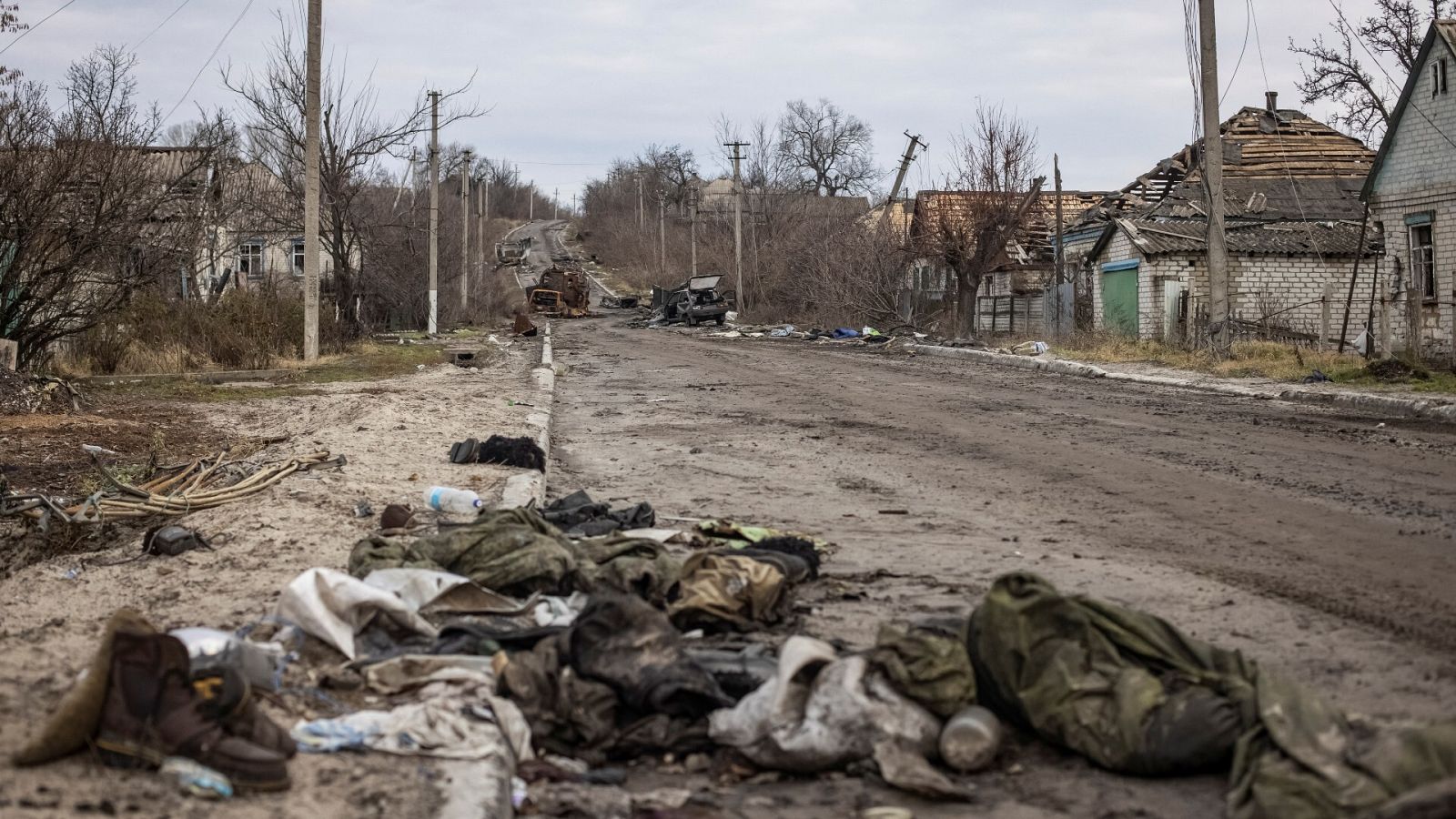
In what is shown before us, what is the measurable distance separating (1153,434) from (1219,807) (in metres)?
8.83

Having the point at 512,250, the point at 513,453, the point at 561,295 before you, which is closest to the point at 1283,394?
the point at 513,453

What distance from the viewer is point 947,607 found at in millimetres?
Answer: 5691

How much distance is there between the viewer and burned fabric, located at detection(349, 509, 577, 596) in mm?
5625

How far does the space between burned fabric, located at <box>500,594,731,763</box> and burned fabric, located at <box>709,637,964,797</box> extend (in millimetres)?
250

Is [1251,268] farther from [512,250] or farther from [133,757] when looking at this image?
[512,250]

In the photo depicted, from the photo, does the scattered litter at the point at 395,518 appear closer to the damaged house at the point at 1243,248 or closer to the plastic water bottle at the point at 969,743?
the plastic water bottle at the point at 969,743

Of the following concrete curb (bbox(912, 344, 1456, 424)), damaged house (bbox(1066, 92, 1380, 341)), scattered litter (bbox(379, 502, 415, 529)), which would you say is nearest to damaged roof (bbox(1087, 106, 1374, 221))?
damaged house (bbox(1066, 92, 1380, 341))

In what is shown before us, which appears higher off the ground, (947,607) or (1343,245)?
(1343,245)

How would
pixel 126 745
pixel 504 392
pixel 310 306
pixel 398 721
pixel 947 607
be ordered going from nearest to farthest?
pixel 126 745
pixel 398 721
pixel 947 607
pixel 504 392
pixel 310 306

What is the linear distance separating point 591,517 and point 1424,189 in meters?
21.7

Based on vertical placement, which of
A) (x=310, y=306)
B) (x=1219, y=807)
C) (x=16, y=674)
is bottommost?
(x=1219, y=807)

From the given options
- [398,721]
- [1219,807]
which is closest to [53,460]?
[398,721]

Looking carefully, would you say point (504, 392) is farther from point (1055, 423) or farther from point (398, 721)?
point (398, 721)

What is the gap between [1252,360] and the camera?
67.3 feet
